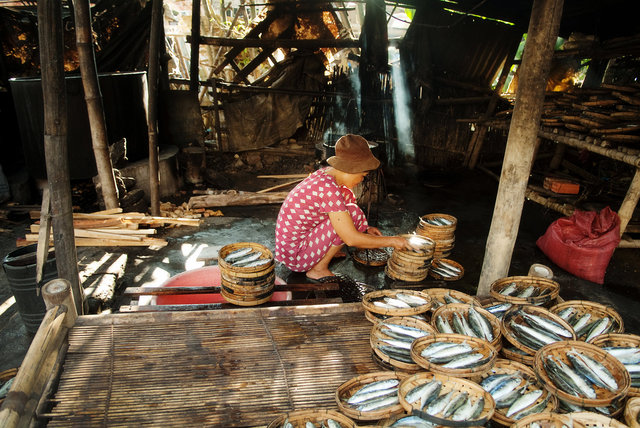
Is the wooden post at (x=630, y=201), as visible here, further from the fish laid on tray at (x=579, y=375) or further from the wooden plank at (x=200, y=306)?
the wooden plank at (x=200, y=306)

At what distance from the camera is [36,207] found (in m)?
7.27

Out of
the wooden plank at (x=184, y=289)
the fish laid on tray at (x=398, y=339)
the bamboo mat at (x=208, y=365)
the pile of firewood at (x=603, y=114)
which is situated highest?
the pile of firewood at (x=603, y=114)

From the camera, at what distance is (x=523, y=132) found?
3.84 metres

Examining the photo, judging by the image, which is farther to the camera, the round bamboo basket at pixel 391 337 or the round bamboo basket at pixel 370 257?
the round bamboo basket at pixel 370 257

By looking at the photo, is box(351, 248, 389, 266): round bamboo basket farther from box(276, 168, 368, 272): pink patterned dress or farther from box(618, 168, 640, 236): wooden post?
box(618, 168, 640, 236): wooden post

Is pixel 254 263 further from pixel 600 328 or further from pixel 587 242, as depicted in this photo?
pixel 587 242

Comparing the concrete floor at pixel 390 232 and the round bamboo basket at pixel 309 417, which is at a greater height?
the round bamboo basket at pixel 309 417

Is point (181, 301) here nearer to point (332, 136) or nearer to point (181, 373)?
point (181, 373)

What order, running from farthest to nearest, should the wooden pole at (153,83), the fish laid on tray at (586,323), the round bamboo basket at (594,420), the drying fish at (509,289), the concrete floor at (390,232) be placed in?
the wooden pole at (153,83) → the concrete floor at (390,232) → the drying fish at (509,289) → the fish laid on tray at (586,323) → the round bamboo basket at (594,420)

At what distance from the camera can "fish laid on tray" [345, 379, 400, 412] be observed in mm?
2521

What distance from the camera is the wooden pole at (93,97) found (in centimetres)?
557

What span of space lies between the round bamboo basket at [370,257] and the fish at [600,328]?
2843 mm

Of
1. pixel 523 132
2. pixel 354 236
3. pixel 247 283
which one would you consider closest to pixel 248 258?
pixel 247 283

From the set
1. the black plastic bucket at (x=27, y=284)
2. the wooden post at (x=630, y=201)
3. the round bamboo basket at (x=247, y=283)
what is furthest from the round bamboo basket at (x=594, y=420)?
the black plastic bucket at (x=27, y=284)
